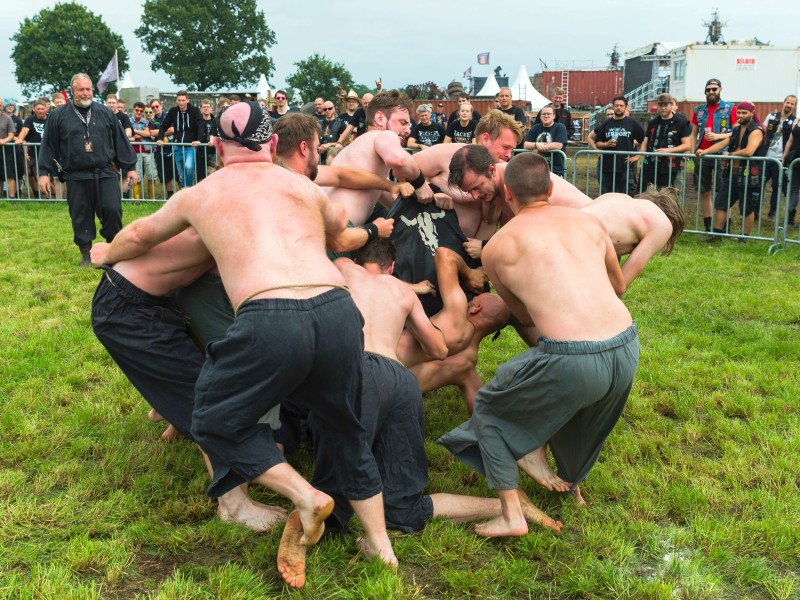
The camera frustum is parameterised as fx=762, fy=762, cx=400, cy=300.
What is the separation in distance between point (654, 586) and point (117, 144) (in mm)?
7818

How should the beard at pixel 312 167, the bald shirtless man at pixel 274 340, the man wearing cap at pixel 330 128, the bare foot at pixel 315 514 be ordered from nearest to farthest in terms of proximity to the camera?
the bald shirtless man at pixel 274 340 → the bare foot at pixel 315 514 → the beard at pixel 312 167 → the man wearing cap at pixel 330 128

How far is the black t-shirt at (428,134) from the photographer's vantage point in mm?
12297

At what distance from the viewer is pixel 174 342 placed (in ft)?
11.6

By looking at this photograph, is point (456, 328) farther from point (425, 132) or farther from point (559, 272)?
point (425, 132)

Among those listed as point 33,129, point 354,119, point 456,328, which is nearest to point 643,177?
point 354,119

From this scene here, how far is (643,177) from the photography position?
11133mm

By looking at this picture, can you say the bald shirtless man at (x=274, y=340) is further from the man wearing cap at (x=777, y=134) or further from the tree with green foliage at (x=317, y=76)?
the tree with green foliage at (x=317, y=76)

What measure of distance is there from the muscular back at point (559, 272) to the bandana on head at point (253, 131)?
45.5 inches

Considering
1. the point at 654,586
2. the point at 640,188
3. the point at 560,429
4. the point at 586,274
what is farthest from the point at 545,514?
the point at 640,188

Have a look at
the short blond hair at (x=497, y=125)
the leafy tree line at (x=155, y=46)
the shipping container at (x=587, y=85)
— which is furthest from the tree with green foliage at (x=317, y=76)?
the short blond hair at (x=497, y=125)

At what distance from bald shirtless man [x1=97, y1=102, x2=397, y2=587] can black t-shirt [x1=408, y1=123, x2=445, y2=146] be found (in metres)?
9.40

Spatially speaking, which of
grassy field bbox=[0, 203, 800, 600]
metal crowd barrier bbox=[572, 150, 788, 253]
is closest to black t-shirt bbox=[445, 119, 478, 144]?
metal crowd barrier bbox=[572, 150, 788, 253]

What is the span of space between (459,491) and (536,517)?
474mm

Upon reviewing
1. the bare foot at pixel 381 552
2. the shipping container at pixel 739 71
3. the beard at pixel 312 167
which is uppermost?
the shipping container at pixel 739 71
